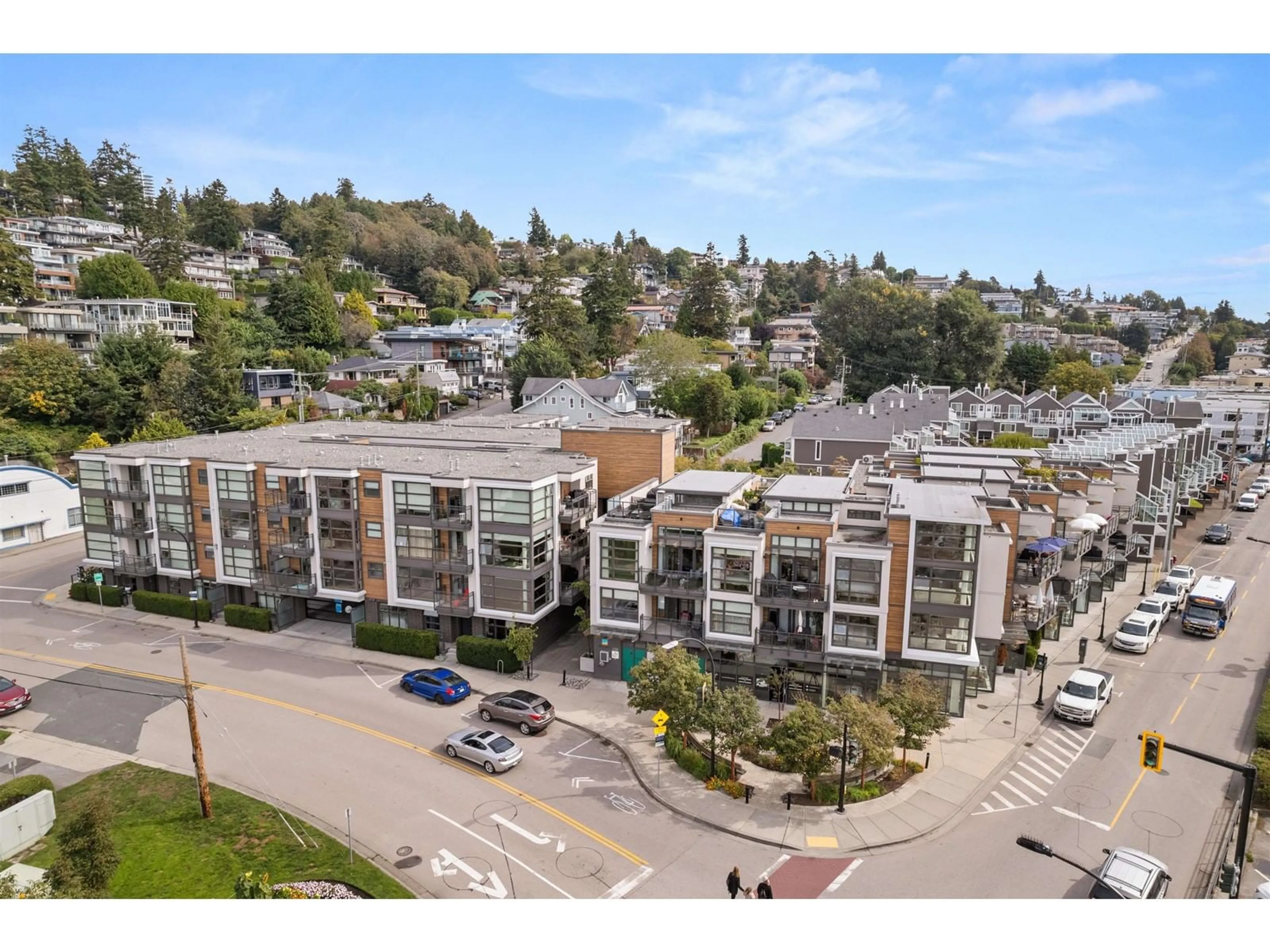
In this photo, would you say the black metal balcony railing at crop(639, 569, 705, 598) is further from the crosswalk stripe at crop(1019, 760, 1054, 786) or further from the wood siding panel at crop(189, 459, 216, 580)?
the wood siding panel at crop(189, 459, 216, 580)

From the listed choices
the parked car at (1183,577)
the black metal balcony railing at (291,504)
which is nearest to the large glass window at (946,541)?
the parked car at (1183,577)

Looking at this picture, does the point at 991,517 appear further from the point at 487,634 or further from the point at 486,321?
the point at 486,321

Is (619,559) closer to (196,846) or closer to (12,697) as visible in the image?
(196,846)

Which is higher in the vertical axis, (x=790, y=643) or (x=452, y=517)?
(x=452, y=517)

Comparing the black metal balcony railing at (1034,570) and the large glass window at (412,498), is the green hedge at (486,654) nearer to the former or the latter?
the large glass window at (412,498)

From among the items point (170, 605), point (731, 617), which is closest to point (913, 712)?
point (731, 617)

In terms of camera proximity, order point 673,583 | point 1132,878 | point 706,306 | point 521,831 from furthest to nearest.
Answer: point 706,306 → point 673,583 → point 521,831 → point 1132,878

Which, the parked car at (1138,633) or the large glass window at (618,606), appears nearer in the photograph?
the large glass window at (618,606)

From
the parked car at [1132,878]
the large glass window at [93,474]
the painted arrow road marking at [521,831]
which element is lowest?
the painted arrow road marking at [521,831]
